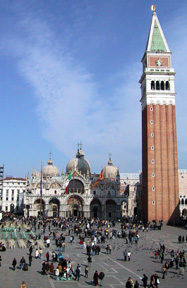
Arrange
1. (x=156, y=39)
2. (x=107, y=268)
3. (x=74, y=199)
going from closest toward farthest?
(x=107, y=268) → (x=156, y=39) → (x=74, y=199)

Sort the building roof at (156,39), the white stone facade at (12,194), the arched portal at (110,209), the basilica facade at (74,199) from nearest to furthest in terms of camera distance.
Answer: the building roof at (156,39) < the basilica facade at (74,199) < the arched portal at (110,209) < the white stone facade at (12,194)

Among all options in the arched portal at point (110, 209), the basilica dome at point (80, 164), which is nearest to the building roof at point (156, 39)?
the arched portal at point (110, 209)

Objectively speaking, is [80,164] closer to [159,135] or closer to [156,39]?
[159,135]

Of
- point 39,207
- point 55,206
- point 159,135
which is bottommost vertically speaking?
point 39,207

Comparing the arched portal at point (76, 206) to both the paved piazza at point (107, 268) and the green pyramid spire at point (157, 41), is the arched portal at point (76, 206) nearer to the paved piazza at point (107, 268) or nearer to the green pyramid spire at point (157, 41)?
the green pyramid spire at point (157, 41)

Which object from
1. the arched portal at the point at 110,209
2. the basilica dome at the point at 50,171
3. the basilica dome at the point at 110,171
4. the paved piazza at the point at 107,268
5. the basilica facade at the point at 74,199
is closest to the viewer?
the paved piazza at the point at 107,268

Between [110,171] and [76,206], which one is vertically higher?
[110,171]

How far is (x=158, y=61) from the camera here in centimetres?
6106

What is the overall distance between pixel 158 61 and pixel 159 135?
1410 cm

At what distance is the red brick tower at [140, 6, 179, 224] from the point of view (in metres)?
55.7

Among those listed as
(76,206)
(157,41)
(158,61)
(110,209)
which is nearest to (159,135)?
(158,61)

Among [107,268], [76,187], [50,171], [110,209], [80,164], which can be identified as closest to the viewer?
[107,268]

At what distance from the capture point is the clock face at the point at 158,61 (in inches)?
2403

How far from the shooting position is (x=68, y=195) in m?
71.8
